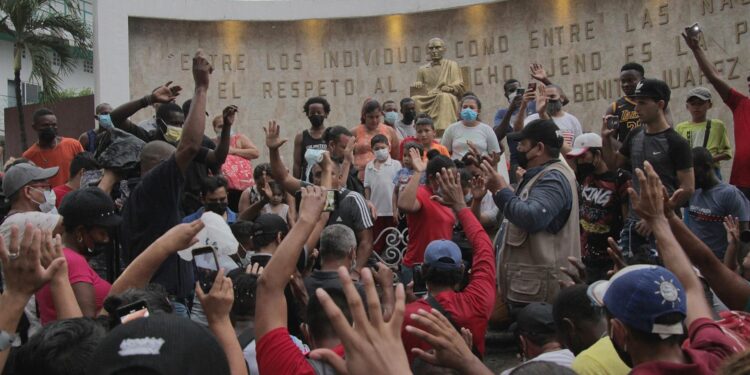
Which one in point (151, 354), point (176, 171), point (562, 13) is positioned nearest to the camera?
point (151, 354)

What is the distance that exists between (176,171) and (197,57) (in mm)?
779

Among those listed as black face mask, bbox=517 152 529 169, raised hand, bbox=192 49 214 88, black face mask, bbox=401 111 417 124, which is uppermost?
black face mask, bbox=401 111 417 124

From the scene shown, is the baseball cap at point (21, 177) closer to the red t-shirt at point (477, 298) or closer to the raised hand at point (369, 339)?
the red t-shirt at point (477, 298)

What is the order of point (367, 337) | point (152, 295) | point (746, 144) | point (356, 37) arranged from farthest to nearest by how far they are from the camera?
point (356, 37)
point (746, 144)
point (152, 295)
point (367, 337)

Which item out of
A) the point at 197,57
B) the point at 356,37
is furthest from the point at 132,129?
the point at 356,37

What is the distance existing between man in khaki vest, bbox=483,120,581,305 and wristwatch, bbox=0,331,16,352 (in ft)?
11.4

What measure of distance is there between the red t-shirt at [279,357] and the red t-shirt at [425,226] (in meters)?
4.36

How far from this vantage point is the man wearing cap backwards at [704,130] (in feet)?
31.4

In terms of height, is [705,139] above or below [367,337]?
above

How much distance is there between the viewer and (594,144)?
26.4ft

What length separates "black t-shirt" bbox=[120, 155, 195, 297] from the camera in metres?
5.59

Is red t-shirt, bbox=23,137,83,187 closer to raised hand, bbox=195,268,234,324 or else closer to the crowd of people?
the crowd of people

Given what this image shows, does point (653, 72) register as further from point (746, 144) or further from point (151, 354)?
point (151, 354)

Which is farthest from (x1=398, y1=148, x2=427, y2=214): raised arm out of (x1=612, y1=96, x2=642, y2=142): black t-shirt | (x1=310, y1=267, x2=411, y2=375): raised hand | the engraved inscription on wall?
the engraved inscription on wall
